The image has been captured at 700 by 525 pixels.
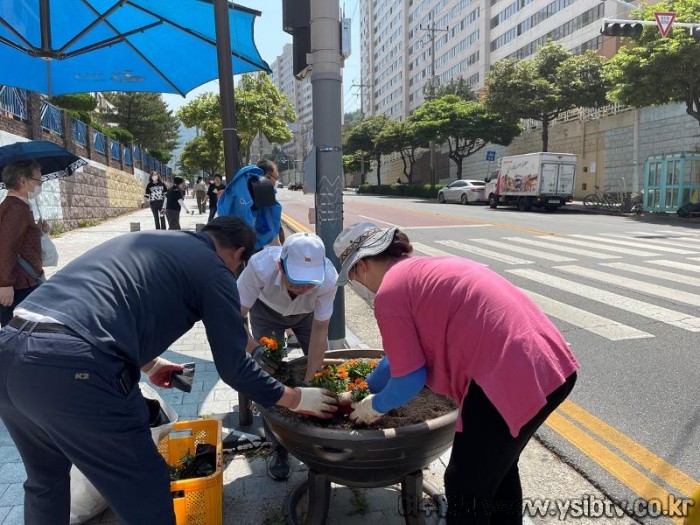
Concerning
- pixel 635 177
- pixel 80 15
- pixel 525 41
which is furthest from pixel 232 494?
pixel 525 41

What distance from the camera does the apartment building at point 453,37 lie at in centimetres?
4012

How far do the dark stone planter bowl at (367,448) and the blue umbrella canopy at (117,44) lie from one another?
4.29 meters

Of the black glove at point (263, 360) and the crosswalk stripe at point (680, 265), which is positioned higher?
the black glove at point (263, 360)

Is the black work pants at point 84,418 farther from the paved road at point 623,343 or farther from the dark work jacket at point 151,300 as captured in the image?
the paved road at point 623,343

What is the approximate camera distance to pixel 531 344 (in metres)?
1.76

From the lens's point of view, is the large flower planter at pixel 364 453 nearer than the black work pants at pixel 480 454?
No

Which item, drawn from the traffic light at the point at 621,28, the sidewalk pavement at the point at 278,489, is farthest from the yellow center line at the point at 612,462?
the traffic light at the point at 621,28

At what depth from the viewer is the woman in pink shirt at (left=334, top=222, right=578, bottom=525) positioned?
1739 millimetres

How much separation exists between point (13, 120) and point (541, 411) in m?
12.9

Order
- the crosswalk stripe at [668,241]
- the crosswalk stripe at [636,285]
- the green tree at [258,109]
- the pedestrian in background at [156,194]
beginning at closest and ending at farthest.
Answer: the crosswalk stripe at [636,285], the crosswalk stripe at [668,241], the pedestrian in background at [156,194], the green tree at [258,109]

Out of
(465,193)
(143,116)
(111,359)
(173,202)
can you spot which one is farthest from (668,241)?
(143,116)

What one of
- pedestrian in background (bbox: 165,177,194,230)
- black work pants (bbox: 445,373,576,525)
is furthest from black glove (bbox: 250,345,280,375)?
pedestrian in background (bbox: 165,177,194,230)

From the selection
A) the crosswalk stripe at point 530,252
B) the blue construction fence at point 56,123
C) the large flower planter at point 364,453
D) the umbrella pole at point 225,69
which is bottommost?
the crosswalk stripe at point 530,252

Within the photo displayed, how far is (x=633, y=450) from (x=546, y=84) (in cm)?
2945
